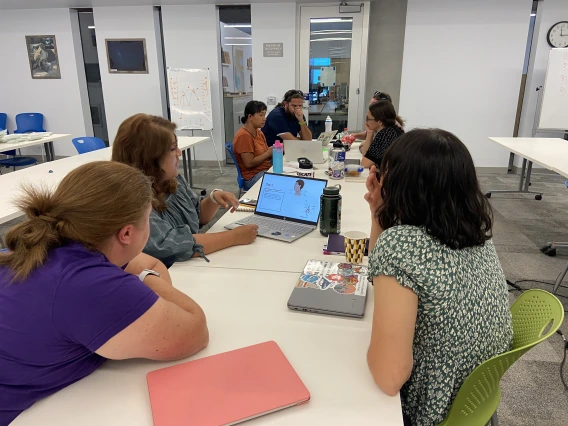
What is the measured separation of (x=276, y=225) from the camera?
6.24 feet

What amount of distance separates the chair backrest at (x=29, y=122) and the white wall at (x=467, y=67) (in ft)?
19.3

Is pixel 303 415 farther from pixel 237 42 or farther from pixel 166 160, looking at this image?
pixel 237 42

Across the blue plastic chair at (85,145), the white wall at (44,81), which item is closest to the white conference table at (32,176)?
the blue plastic chair at (85,145)

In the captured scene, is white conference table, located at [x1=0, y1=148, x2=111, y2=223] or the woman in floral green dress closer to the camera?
the woman in floral green dress

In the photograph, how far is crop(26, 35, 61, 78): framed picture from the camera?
660cm

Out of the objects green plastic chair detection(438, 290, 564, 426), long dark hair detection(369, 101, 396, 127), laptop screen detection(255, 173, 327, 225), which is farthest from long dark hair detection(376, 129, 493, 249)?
long dark hair detection(369, 101, 396, 127)

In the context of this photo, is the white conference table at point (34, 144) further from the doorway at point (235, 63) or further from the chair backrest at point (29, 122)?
the doorway at point (235, 63)

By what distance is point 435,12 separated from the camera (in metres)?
5.73

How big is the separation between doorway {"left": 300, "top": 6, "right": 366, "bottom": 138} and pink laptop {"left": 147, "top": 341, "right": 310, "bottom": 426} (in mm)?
5818

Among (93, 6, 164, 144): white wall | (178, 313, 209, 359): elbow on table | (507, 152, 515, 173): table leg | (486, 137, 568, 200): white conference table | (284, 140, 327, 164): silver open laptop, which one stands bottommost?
(507, 152, 515, 173): table leg

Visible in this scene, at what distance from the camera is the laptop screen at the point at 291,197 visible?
6.15ft

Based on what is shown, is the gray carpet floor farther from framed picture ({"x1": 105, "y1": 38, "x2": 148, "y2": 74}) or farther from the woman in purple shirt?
framed picture ({"x1": 105, "y1": 38, "x2": 148, "y2": 74})

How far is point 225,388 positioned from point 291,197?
1145mm

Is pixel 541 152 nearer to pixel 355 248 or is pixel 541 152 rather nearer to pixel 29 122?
pixel 355 248
